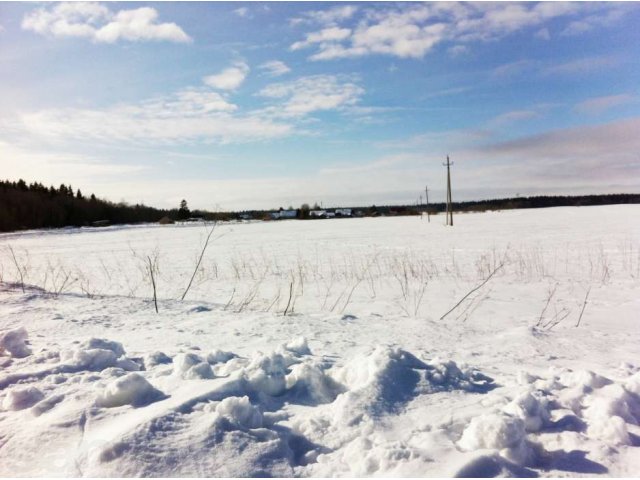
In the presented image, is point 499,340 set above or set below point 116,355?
below

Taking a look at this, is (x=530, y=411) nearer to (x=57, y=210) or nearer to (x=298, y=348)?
(x=298, y=348)

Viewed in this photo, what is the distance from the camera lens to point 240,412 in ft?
8.82

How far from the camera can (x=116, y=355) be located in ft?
12.8

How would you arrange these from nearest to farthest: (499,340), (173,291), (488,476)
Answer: (488,476), (499,340), (173,291)

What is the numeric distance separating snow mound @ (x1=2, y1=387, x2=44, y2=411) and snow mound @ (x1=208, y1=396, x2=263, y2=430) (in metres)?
1.38

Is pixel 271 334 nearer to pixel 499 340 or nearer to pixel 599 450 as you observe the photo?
pixel 499 340

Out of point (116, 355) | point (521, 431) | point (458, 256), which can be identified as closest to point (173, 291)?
point (116, 355)

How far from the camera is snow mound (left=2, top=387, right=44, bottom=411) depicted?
→ 9.47 ft

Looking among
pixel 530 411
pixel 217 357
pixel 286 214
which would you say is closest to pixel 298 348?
pixel 217 357

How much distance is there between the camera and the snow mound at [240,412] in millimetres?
2648

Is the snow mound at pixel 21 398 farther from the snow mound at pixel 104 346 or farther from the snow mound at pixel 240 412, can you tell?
the snow mound at pixel 240 412

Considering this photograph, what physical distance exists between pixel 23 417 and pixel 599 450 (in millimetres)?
3654

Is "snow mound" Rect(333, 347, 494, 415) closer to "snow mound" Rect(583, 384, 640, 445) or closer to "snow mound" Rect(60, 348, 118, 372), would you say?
"snow mound" Rect(583, 384, 640, 445)

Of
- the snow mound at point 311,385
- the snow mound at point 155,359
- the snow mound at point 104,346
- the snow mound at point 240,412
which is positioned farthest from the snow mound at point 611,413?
the snow mound at point 104,346
